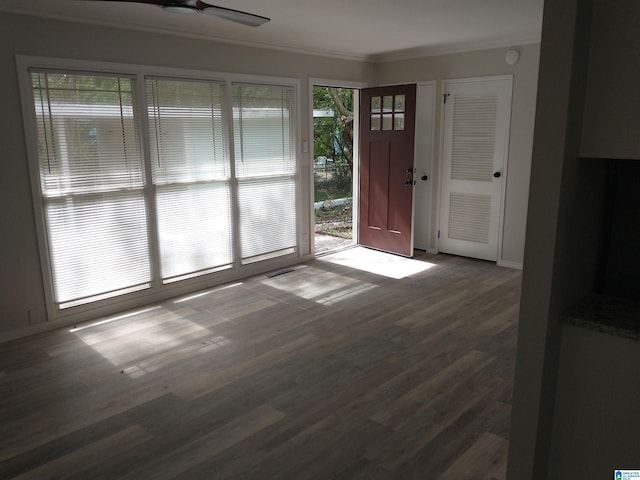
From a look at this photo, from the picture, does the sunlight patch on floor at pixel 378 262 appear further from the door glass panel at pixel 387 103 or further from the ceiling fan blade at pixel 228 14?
the ceiling fan blade at pixel 228 14

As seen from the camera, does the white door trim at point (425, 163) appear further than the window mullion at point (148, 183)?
Yes

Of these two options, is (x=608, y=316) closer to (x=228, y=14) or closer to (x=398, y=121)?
(x=228, y=14)

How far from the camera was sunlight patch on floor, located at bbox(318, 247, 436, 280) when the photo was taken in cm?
541

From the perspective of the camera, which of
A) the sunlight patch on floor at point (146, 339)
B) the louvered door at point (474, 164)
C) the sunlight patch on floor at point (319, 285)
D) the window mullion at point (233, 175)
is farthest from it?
the louvered door at point (474, 164)

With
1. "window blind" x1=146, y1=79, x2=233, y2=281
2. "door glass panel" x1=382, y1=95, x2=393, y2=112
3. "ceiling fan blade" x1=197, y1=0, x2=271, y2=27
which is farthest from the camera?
"door glass panel" x1=382, y1=95, x2=393, y2=112

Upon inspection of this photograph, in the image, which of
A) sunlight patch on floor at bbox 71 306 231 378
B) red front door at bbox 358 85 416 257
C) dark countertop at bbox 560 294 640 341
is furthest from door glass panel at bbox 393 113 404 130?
dark countertop at bbox 560 294 640 341

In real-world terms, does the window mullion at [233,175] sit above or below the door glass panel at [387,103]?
below

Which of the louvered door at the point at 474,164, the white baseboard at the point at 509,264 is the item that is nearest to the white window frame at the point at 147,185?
the louvered door at the point at 474,164

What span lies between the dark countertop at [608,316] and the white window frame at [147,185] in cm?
355

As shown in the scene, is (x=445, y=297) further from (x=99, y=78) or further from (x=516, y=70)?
(x=99, y=78)

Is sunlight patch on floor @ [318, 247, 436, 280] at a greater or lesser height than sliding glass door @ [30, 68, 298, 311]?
lesser

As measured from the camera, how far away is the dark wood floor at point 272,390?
7.65 ft

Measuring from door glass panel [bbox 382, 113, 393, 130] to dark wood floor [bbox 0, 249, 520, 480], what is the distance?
7.35 ft

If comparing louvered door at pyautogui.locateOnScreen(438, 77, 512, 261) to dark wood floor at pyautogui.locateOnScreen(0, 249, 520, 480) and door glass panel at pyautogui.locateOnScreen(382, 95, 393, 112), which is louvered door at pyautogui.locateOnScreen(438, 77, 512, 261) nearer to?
door glass panel at pyautogui.locateOnScreen(382, 95, 393, 112)
